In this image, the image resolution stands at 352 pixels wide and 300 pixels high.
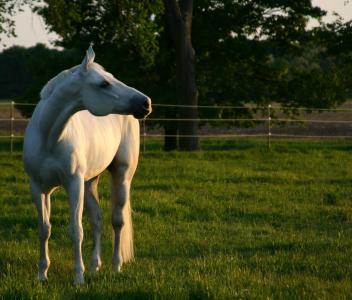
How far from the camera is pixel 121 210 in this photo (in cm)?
811

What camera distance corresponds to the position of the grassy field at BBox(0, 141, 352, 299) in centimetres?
592

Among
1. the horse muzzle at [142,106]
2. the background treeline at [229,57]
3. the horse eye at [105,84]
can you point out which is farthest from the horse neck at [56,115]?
the background treeline at [229,57]

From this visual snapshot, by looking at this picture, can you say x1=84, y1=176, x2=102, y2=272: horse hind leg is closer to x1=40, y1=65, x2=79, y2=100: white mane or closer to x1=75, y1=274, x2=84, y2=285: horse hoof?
x1=75, y1=274, x2=84, y2=285: horse hoof

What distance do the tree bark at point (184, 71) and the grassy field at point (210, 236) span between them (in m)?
5.39

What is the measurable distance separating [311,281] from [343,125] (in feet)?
125

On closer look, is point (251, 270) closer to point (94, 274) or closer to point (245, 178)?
point (94, 274)

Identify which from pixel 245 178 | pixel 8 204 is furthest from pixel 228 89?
pixel 8 204

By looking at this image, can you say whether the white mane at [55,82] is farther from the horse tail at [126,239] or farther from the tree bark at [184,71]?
the tree bark at [184,71]

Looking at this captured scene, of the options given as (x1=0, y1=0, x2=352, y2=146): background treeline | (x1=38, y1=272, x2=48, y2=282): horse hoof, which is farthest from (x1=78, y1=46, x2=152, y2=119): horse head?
(x1=0, y1=0, x2=352, y2=146): background treeline

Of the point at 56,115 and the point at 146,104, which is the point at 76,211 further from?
the point at 146,104

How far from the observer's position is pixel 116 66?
2706 cm

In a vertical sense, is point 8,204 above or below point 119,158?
below

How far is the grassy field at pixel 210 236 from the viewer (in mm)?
5918

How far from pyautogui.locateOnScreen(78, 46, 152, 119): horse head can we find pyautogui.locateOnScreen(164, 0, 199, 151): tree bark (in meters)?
17.0
